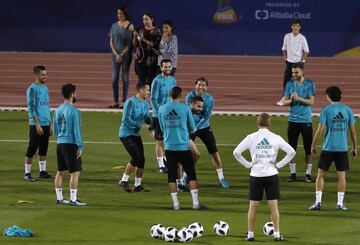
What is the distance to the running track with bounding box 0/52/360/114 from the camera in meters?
33.8

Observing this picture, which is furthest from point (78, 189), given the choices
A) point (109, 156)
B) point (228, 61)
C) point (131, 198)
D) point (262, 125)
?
point (228, 61)

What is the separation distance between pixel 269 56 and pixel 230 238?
78.0 feet

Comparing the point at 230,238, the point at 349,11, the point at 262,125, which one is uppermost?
the point at 349,11

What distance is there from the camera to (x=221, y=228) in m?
15.7

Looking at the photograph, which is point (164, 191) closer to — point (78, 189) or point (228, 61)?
point (78, 189)

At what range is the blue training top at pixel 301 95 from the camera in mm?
20359

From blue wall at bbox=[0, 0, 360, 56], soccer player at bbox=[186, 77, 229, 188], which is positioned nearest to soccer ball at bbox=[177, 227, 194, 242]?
soccer player at bbox=[186, 77, 229, 188]

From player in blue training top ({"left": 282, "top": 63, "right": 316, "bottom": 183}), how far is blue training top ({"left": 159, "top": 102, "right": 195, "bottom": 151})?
3026mm

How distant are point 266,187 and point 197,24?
80.7 feet

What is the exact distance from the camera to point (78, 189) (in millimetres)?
19688

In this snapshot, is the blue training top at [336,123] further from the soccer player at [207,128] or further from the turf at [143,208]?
the soccer player at [207,128]

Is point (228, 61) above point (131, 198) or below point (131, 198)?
above

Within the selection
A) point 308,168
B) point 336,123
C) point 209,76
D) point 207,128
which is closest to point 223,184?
point 207,128

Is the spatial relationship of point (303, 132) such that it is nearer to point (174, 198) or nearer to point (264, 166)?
point (174, 198)
